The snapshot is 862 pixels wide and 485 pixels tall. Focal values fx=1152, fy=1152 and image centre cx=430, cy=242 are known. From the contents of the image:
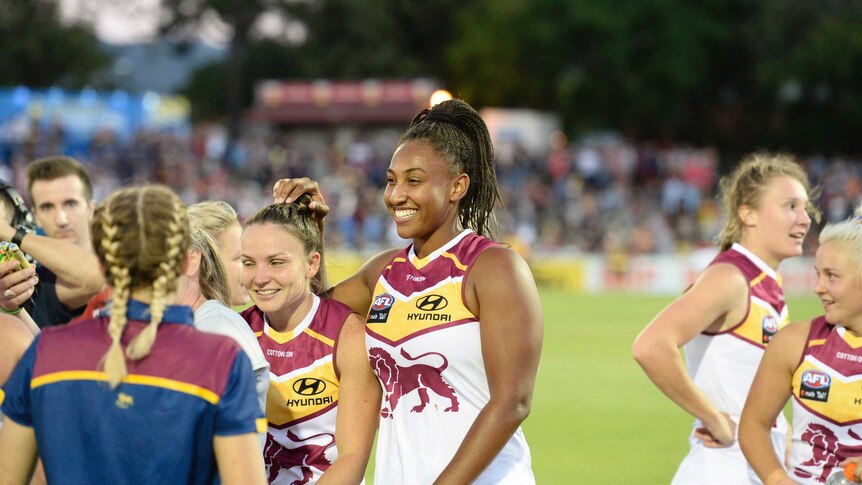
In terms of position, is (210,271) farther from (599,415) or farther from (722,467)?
(599,415)

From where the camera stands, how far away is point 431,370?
12.3ft

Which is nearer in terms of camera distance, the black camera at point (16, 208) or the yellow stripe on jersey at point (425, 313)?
the yellow stripe on jersey at point (425, 313)

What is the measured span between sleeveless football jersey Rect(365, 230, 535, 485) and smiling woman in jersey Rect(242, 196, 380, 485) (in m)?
0.11

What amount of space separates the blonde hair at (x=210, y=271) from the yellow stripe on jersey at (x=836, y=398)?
2.11 metres

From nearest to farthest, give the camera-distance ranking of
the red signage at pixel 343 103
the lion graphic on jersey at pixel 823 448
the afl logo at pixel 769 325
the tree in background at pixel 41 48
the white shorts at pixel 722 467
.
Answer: the lion graphic on jersey at pixel 823 448 → the white shorts at pixel 722 467 → the afl logo at pixel 769 325 → the red signage at pixel 343 103 → the tree in background at pixel 41 48

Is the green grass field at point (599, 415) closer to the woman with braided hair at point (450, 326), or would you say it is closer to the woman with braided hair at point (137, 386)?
the woman with braided hair at point (450, 326)

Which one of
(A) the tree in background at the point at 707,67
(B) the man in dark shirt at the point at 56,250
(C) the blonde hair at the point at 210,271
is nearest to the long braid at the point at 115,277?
(B) the man in dark shirt at the point at 56,250

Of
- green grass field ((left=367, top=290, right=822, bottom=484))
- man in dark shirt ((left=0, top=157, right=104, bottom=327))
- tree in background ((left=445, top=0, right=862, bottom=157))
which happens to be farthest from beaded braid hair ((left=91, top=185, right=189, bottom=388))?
tree in background ((left=445, top=0, right=862, bottom=157))

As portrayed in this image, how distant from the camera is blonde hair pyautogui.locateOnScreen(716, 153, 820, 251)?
17.3 feet

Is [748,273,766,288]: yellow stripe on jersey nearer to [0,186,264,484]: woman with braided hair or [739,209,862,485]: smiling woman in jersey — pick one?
[739,209,862,485]: smiling woman in jersey

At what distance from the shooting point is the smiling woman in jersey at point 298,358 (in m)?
3.93

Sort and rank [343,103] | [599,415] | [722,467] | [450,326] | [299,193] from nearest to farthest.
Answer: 1. [450,326]
2. [299,193]
3. [722,467]
4. [599,415]
5. [343,103]

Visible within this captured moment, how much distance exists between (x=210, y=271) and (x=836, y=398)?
7.34 ft

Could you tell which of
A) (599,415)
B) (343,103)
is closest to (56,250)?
(599,415)
